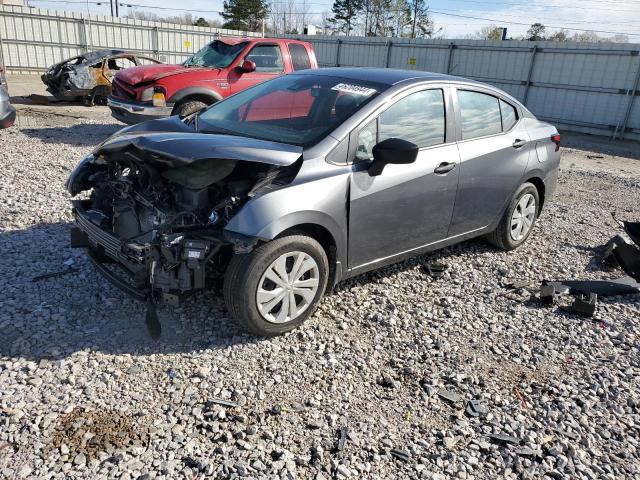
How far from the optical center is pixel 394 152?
3.68m

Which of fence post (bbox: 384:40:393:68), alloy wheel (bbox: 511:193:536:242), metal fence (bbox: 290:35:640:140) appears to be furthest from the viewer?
fence post (bbox: 384:40:393:68)

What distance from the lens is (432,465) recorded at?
2691 mm

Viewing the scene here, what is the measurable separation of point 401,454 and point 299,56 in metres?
9.11

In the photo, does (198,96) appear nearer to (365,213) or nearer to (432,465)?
(365,213)

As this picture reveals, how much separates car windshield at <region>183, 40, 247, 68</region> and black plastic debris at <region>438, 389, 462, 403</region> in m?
8.38

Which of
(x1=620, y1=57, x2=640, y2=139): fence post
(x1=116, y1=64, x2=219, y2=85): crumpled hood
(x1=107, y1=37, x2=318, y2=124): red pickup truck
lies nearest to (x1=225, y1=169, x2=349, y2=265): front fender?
(x1=107, y1=37, x2=318, y2=124): red pickup truck

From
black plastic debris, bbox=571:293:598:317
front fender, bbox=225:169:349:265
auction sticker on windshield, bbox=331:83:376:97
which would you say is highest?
auction sticker on windshield, bbox=331:83:376:97

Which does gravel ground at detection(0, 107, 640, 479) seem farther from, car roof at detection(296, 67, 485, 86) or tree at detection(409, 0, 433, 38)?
tree at detection(409, 0, 433, 38)

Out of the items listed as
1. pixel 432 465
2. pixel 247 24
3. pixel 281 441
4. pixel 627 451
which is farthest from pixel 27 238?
pixel 247 24

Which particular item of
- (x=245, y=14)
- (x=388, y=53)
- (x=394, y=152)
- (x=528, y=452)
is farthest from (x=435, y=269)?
(x=245, y=14)

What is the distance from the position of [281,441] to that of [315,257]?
4.26 ft

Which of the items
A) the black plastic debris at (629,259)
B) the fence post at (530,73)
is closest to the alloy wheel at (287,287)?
the black plastic debris at (629,259)

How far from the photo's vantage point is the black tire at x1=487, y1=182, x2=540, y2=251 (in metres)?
5.33

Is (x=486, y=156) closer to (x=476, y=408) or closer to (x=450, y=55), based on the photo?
(x=476, y=408)
